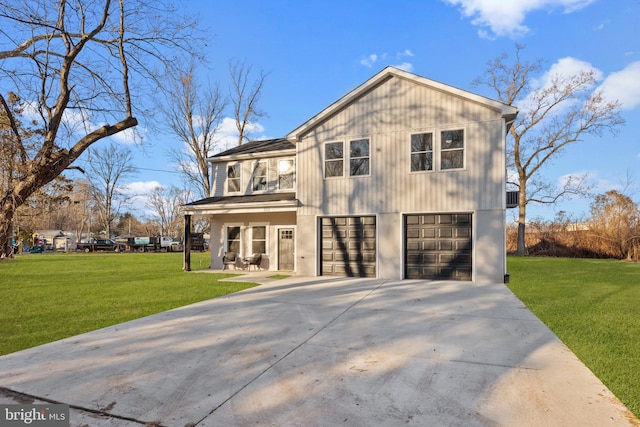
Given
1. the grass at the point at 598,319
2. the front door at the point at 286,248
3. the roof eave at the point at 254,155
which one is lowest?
the grass at the point at 598,319

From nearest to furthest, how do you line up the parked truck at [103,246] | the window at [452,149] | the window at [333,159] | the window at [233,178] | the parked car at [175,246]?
the window at [452,149] → the window at [333,159] → the window at [233,178] → the parked truck at [103,246] → the parked car at [175,246]

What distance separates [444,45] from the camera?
42.7 feet

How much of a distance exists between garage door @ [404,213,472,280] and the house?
1.2 inches

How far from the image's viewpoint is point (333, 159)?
492 inches

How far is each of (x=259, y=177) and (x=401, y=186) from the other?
682 centimetres

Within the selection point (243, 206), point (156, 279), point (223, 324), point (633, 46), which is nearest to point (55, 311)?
point (223, 324)

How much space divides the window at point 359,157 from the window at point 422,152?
1.62m

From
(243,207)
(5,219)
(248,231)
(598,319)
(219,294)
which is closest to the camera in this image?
(5,219)

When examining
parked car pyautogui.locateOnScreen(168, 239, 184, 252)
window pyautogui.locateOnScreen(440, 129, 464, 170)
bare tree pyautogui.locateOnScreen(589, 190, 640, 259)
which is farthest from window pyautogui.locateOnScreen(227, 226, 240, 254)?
parked car pyautogui.locateOnScreen(168, 239, 184, 252)

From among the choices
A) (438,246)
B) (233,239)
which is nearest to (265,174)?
(233,239)

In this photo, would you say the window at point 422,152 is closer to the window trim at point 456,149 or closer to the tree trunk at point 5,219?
the window trim at point 456,149

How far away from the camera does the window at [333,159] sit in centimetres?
1240

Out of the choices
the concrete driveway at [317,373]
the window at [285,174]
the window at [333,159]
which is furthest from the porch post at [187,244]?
the concrete driveway at [317,373]

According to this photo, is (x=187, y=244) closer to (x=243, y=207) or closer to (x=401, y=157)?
(x=243, y=207)
